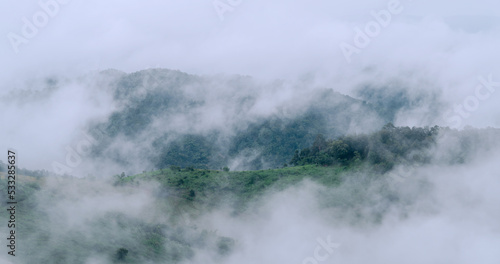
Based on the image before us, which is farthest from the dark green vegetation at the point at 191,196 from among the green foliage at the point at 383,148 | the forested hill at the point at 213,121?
the forested hill at the point at 213,121

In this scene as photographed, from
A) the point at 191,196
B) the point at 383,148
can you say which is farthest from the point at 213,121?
the point at 383,148

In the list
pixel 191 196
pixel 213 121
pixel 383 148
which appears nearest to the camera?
pixel 191 196

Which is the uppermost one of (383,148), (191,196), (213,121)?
(213,121)

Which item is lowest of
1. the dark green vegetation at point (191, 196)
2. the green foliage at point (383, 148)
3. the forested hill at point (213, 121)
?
the dark green vegetation at point (191, 196)

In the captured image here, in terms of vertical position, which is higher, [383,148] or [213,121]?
[213,121]

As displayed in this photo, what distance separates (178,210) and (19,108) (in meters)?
110

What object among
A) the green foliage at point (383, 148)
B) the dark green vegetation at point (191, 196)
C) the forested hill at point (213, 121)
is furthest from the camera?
the forested hill at point (213, 121)

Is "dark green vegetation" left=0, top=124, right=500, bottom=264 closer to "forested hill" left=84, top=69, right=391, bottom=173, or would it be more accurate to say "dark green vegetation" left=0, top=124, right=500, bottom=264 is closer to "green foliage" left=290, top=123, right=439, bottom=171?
"green foliage" left=290, top=123, right=439, bottom=171

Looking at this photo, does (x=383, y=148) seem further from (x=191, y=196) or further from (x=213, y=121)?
(x=213, y=121)

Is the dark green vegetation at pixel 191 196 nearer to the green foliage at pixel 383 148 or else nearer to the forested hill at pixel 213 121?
the green foliage at pixel 383 148

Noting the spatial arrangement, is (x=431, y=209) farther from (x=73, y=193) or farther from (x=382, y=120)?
(x=382, y=120)

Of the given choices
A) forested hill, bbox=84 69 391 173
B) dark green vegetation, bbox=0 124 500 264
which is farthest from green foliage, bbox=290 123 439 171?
forested hill, bbox=84 69 391 173

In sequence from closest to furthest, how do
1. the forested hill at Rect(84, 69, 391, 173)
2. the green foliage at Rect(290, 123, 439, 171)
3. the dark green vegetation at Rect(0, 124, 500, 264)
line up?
the dark green vegetation at Rect(0, 124, 500, 264), the green foliage at Rect(290, 123, 439, 171), the forested hill at Rect(84, 69, 391, 173)

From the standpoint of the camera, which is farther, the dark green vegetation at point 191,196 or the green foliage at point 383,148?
the green foliage at point 383,148
